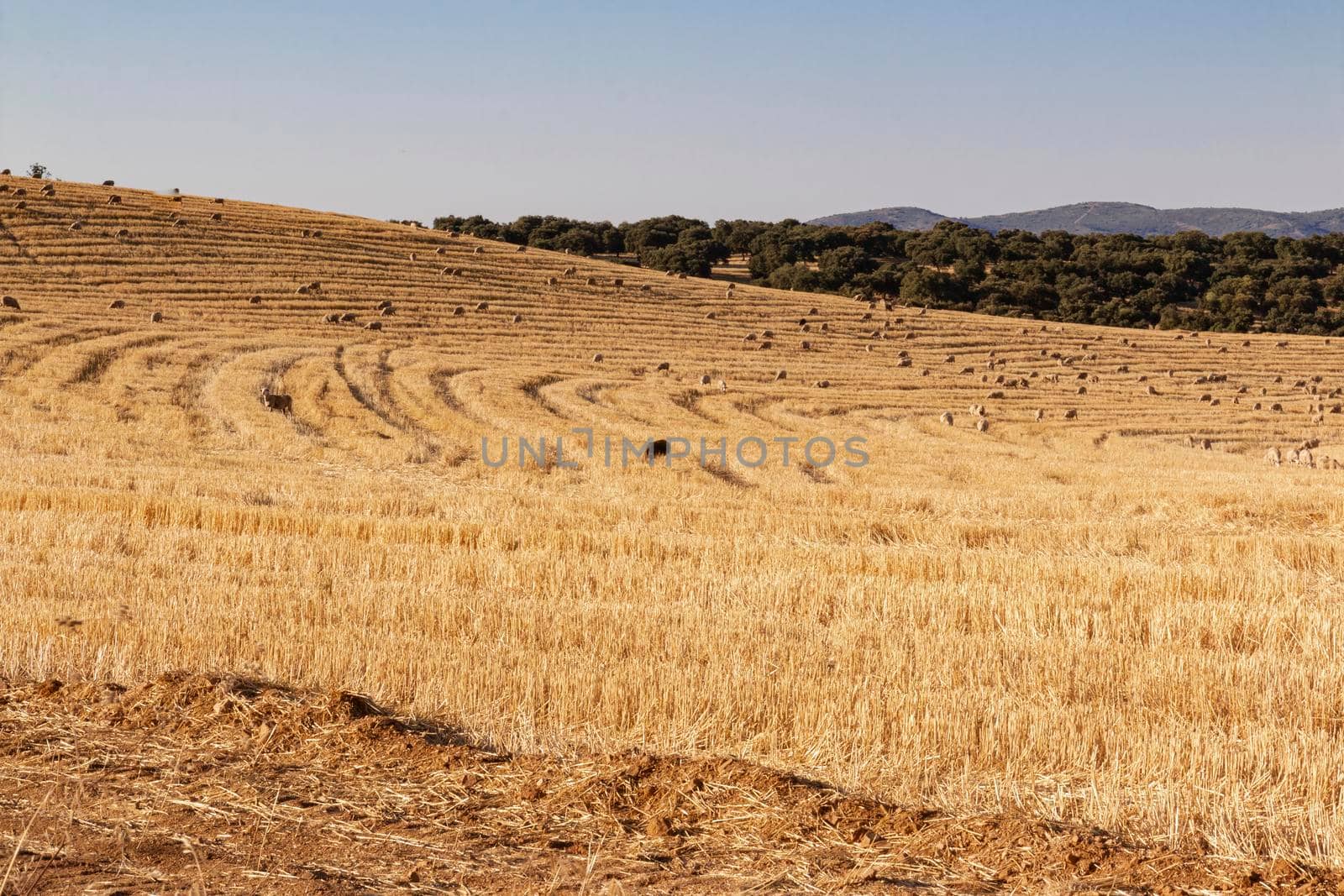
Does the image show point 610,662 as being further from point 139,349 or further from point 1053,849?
point 139,349

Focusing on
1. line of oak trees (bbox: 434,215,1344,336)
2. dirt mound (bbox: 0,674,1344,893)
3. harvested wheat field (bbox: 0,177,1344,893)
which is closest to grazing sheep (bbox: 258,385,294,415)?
harvested wheat field (bbox: 0,177,1344,893)

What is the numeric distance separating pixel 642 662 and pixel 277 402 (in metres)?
20.6

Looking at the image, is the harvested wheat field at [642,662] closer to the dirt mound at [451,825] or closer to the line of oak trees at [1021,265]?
the dirt mound at [451,825]

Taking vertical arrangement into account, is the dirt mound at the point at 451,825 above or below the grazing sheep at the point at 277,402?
above

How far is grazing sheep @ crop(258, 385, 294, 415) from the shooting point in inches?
1024

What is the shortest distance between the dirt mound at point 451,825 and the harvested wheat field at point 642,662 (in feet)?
0.07

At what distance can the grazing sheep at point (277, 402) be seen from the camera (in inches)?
1024

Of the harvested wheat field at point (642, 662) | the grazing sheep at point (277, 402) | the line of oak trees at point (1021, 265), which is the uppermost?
the line of oak trees at point (1021, 265)

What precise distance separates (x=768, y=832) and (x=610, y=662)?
278cm

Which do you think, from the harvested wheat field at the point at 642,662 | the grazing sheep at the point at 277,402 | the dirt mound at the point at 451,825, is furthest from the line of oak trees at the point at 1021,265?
the dirt mound at the point at 451,825

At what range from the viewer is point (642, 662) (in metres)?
7.62

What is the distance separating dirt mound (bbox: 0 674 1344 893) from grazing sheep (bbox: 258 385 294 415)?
20.5m

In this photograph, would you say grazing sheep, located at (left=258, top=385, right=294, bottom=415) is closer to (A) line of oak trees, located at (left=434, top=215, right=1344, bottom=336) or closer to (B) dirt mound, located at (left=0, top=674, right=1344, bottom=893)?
(B) dirt mound, located at (left=0, top=674, right=1344, bottom=893)

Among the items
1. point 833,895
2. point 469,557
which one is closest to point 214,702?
point 833,895
